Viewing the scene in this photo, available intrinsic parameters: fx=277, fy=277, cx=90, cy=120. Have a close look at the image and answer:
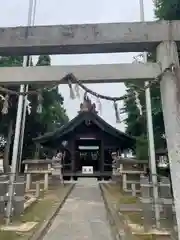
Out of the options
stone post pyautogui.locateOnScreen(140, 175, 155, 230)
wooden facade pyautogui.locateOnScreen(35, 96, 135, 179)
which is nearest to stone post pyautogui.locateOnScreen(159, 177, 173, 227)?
stone post pyautogui.locateOnScreen(140, 175, 155, 230)

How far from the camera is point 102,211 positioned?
8711 millimetres

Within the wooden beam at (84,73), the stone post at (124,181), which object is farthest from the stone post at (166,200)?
the stone post at (124,181)

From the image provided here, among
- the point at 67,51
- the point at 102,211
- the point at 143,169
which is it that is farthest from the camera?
the point at 143,169

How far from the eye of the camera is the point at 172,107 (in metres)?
3.62

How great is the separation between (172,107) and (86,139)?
18574mm

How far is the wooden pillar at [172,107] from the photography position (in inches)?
138

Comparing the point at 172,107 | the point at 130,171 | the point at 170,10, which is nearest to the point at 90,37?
the point at 172,107

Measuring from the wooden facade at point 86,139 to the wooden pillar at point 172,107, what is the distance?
16280 millimetres

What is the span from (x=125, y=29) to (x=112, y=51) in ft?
1.17

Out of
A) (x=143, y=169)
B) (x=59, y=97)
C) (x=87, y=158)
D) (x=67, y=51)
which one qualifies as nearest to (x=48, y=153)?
(x=59, y=97)

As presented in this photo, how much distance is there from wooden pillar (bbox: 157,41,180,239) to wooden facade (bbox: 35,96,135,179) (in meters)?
16.3

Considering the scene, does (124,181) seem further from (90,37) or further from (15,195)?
(90,37)

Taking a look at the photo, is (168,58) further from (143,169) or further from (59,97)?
(59,97)

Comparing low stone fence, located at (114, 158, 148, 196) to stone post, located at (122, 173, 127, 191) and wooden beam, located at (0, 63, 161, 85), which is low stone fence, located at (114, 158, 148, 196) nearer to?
stone post, located at (122, 173, 127, 191)
